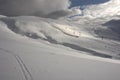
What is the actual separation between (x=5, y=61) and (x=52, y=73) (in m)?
3.78

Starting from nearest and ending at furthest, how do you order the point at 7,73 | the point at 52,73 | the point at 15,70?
the point at 7,73 → the point at 15,70 → the point at 52,73

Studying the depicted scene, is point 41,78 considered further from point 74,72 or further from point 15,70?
point 74,72

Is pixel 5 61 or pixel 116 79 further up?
pixel 5 61

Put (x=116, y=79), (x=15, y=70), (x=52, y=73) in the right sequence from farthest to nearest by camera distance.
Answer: (x=116, y=79) < (x=52, y=73) < (x=15, y=70)

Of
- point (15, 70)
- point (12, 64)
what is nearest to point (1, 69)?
point (15, 70)

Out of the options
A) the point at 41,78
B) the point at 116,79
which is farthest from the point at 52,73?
the point at 116,79

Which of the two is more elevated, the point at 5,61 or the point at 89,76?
the point at 5,61

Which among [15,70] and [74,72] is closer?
[15,70]

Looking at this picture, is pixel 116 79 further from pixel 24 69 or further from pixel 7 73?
pixel 7 73

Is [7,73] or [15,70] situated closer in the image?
[7,73]

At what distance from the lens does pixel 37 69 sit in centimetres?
1908

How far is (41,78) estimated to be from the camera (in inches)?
648

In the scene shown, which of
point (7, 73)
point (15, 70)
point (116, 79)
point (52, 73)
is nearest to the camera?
point (7, 73)

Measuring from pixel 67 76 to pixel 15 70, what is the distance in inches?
133
